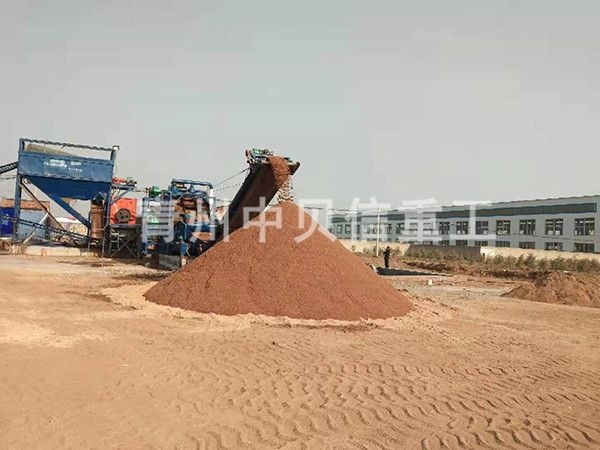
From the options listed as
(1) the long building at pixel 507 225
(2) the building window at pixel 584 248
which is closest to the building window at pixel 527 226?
(1) the long building at pixel 507 225

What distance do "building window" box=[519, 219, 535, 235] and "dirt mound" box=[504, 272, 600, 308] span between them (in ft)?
99.5

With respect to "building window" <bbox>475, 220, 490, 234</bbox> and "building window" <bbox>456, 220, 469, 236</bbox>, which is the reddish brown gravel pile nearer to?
"building window" <bbox>475, 220, 490, 234</bbox>

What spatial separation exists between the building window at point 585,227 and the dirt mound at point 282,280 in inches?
1432

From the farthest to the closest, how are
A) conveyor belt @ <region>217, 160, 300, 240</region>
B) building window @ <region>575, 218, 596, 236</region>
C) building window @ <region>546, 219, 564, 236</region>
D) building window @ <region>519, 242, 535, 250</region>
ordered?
building window @ <region>519, 242, 535, 250</region> < building window @ <region>546, 219, 564, 236</region> < building window @ <region>575, 218, 596, 236</region> < conveyor belt @ <region>217, 160, 300, 240</region>

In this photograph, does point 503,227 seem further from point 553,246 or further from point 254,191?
point 254,191

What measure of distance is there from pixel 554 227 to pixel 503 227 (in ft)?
17.4

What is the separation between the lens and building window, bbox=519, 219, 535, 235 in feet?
144

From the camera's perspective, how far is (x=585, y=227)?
40.3 metres

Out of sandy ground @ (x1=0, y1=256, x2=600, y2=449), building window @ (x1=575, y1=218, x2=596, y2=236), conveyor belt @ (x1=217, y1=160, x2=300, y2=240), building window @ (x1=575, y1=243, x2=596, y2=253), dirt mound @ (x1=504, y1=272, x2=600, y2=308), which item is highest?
building window @ (x1=575, y1=218, x2=596, y2=236)

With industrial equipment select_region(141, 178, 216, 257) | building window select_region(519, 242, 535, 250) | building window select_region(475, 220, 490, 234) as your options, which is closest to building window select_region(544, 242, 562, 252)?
building window select_region(519, 242, 535, 250)

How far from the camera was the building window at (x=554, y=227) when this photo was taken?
41844mm

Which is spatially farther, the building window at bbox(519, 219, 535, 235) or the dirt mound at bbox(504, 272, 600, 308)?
the building window at bbox(519, 219, 535, 235)

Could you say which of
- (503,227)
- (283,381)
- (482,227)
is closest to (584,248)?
(503,227)

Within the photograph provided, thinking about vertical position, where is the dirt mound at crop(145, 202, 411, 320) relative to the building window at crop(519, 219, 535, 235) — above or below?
below
